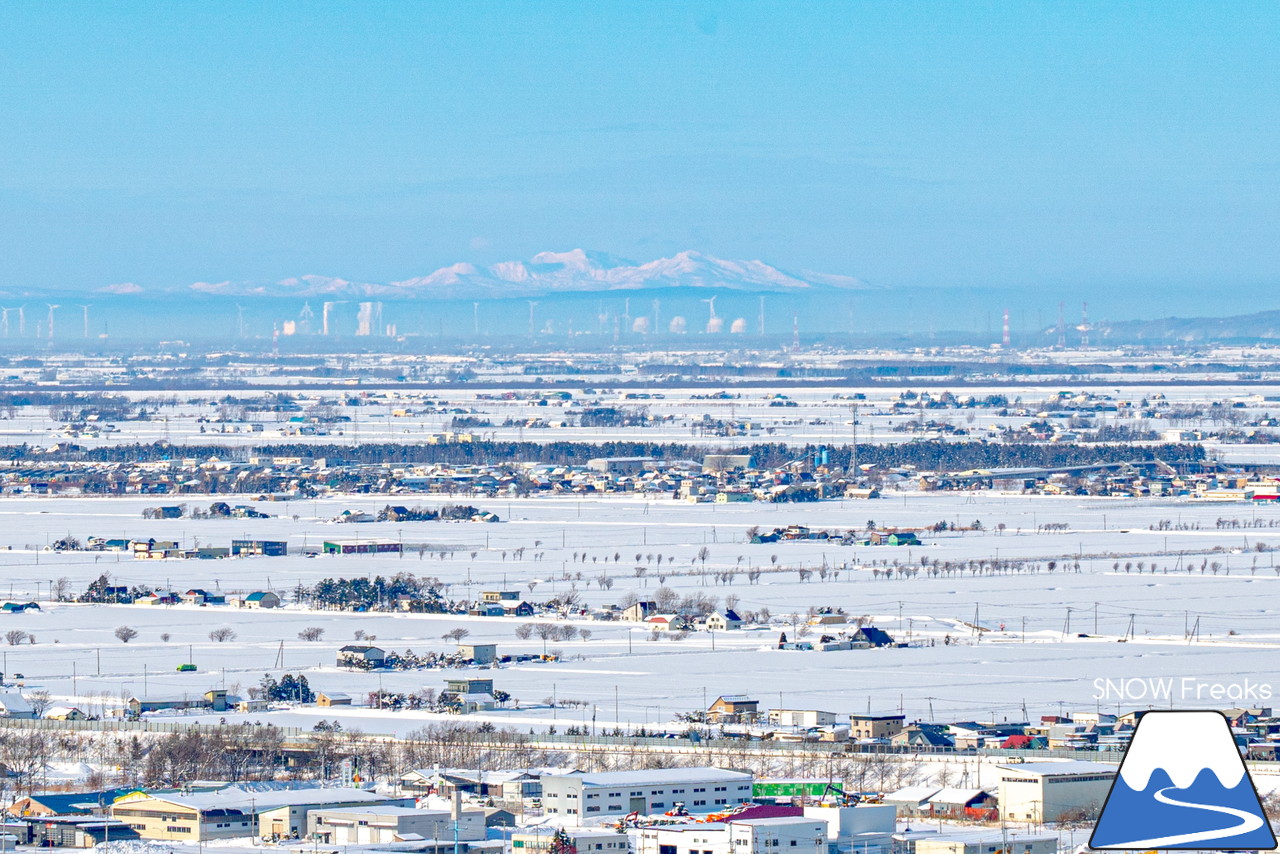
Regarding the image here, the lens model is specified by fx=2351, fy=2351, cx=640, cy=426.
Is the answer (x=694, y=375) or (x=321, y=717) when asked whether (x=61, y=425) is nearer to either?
(x=694, y=375)

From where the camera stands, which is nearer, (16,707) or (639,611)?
(16,707)

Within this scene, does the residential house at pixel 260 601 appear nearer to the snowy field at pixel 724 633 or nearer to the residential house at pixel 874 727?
the snowy field at pixel 724 633

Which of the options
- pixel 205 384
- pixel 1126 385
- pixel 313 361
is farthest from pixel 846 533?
pixel 313 361

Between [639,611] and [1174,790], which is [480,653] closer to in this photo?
[639,611]

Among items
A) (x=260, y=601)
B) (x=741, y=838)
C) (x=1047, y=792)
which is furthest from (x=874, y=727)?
(x=260, y=601)

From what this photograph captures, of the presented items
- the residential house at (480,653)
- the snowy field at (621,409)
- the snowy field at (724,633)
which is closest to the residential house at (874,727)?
the snowy field at (724,633)

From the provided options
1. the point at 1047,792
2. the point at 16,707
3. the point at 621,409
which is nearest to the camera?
the point at 1047,792
